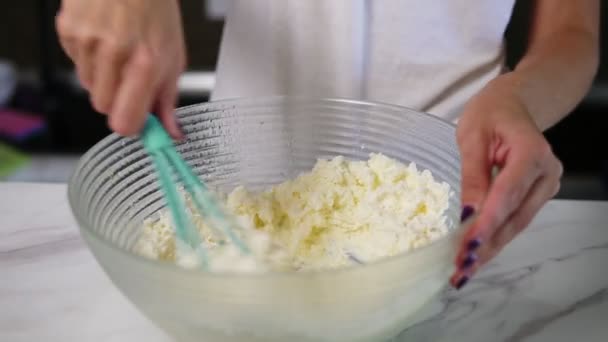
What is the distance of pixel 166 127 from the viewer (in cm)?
58

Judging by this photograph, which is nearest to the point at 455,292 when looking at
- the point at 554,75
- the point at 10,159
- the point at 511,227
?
the point at 511,227

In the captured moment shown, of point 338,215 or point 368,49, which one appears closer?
point 338,215

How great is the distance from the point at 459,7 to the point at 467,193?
14.7 inches

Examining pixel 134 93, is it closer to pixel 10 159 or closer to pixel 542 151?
pixel 542 151

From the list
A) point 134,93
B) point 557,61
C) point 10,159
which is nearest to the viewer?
point 134,93

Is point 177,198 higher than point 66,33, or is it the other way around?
point 66,33

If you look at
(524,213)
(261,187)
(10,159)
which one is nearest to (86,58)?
(261,187)

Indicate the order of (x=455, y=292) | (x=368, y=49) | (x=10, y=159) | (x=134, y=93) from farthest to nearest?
(x=10, y=159) → (x=368, y=49) → (x=455, y=292) → (x=134, y=93)

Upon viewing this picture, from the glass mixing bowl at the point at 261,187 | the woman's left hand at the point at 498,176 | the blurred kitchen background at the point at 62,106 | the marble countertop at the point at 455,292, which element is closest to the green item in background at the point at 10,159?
the blurred kitchen background at the point at 62,106

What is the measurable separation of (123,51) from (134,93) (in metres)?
0.03

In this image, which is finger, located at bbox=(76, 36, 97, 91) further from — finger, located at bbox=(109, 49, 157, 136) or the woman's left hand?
the woman's left hand

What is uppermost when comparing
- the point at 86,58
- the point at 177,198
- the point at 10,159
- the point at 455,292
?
the point at 86,58

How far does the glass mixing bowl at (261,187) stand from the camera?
48 centimetres

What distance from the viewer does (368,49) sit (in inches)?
35.4
